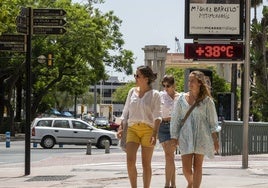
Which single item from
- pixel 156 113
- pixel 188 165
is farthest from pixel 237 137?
pixel 188 165

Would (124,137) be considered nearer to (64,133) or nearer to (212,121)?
(212,121)

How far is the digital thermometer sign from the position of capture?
16.0 meters

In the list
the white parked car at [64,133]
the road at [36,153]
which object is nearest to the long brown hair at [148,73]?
the road at [36,153]

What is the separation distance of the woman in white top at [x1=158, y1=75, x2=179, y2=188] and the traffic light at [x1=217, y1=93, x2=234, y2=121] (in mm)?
18434

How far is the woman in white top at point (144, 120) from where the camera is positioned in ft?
32.0

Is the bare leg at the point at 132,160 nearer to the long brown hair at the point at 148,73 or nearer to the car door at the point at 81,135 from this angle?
the long brown hair at the point at 148,73

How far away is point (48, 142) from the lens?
111ft

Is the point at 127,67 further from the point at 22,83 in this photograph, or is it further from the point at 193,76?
the point at 193,76

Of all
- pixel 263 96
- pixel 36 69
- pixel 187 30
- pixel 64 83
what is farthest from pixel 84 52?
pixel 187 30

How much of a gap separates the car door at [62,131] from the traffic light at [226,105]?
7.97m

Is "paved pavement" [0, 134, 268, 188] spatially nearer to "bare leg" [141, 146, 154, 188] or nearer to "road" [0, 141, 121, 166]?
"bare leg" [141, 146, 154, 188]

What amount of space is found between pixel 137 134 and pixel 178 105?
2.76 feet

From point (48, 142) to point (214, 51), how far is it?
19008 mm

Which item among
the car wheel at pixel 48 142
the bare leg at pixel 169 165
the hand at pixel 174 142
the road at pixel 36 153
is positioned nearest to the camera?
the hand at pixel 174 142
